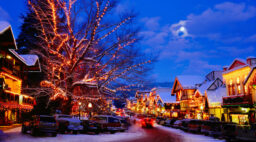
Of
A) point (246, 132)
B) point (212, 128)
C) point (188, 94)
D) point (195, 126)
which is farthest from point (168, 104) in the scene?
point (246, 132)

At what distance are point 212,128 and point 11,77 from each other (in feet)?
83.7

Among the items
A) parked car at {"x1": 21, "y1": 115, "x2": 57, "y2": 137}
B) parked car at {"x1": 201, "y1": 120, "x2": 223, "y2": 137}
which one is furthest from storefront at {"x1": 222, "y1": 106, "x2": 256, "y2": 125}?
parked car at {"x1": 21, "y1": 115, "x2": 57, "y2": 137}

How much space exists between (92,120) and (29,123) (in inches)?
270

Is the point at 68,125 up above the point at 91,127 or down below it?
above

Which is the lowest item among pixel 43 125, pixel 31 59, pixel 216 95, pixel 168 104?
pixel 43 125

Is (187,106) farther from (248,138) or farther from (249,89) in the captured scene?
(248,138)

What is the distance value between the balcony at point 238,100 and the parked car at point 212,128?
6.89 m

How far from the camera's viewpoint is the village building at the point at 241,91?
26078mm

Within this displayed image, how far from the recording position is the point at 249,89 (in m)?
26.2

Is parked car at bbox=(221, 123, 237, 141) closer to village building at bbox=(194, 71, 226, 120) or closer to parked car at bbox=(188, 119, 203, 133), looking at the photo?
parked car at bbox=(188, 119, 203, 133)

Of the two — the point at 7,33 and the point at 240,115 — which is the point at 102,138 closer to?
the point at 7,33

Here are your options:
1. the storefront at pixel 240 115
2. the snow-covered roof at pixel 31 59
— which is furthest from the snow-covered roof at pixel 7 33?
the storefront at pixel 240 115

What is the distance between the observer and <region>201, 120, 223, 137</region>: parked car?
19992 mm

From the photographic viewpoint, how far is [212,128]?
68.3 feet
